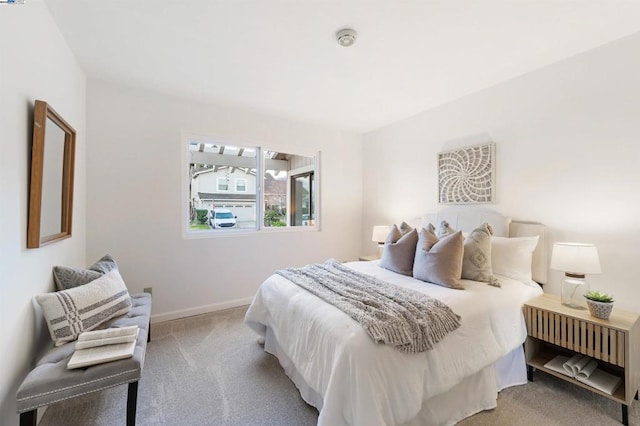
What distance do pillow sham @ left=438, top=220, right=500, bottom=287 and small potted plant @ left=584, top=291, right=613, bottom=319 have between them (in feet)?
1.71

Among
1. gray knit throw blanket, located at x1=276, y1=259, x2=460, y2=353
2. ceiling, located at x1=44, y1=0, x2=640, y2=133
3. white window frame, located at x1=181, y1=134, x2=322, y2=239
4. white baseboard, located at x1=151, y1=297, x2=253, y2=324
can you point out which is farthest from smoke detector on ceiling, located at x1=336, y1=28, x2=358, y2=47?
white baseboard, located at x1=151, y1=297, x2=253, y2=324

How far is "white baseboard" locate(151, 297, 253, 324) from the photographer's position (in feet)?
9.84

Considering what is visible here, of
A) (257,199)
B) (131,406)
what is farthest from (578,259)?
(257,199)

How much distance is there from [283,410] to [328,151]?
331 cm

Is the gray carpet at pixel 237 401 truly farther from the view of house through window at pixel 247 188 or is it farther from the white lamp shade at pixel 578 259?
the view of house through window at pixel 247 188

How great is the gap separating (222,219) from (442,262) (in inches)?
103

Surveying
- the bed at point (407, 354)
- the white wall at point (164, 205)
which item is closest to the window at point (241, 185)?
the white wall at point (164, 205)

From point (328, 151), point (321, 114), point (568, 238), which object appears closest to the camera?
point (568, 238)

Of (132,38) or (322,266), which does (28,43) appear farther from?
(322,266)

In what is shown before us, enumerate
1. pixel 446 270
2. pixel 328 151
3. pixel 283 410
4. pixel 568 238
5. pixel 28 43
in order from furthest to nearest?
1. pixel 328 151
2. pixel 568 238
3. pixel 446 270
4. pixel 283 410
5. pixel 28 43

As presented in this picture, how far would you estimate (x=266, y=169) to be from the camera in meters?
3.80

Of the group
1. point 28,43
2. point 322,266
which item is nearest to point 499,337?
point 322,266

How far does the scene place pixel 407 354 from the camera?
4.61 feet

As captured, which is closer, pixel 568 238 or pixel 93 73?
pixel 568 238
